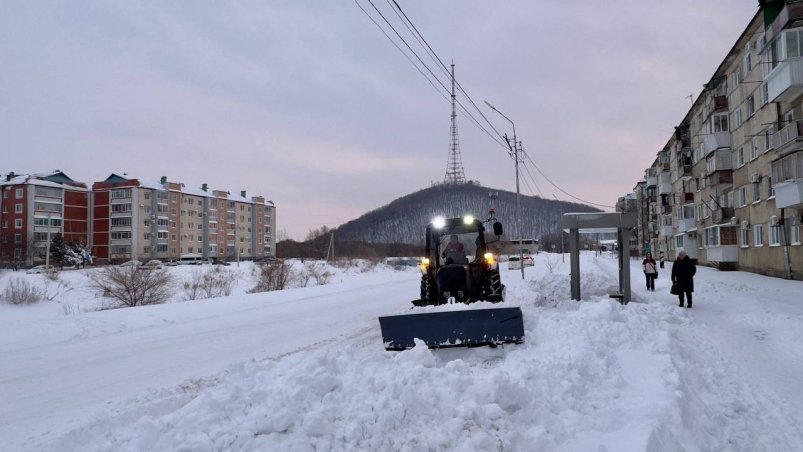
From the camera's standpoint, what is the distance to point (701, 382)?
21.6 ft

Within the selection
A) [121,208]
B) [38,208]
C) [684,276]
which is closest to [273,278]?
[684,276]

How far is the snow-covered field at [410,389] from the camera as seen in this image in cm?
426

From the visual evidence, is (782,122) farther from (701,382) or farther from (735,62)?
(701,382)

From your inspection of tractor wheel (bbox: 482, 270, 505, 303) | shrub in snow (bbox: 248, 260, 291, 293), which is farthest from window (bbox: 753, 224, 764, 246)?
shrub in snow (bbox: 248, 260, 291, 293)

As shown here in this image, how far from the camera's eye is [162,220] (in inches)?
3250

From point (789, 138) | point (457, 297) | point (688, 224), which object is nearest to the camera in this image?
point (457, 297)

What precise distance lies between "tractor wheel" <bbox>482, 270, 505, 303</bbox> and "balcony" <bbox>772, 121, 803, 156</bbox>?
17460 mm

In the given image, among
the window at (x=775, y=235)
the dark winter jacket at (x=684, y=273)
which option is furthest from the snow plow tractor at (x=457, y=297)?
the window at (x=775, y=235)

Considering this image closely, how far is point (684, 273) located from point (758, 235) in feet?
56.8

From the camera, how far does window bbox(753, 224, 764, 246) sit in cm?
2788

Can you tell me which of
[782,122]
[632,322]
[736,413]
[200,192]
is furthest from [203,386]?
[200,192]

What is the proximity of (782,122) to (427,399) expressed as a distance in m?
26.7

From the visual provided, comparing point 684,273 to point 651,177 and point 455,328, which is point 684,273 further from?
point 651,177

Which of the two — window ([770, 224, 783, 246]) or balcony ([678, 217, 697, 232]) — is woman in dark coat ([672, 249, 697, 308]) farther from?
balcony ([678, 217, 697, 232])
